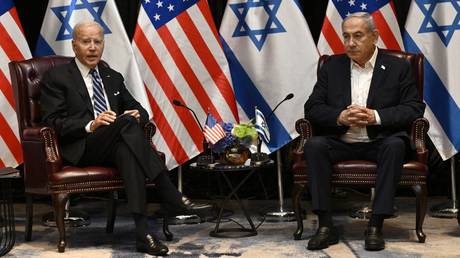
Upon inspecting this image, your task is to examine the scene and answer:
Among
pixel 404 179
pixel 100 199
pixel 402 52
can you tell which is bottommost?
pixel 100 199

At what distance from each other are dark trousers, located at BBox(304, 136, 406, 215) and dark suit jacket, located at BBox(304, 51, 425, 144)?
4.3 inches

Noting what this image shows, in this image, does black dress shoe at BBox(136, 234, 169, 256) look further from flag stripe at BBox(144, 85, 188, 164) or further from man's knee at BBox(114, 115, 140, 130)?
flag stripe at BBox(144, 85, 188, 164)

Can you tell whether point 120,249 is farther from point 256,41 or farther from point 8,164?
point 256,41

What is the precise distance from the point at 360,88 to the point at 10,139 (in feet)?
8.16

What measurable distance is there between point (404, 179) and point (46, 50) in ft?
8.95

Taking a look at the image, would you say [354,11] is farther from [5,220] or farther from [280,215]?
[5,220]

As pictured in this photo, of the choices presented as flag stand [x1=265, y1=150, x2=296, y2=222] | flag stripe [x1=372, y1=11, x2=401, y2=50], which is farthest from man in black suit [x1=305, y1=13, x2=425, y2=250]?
flag stand [x1=265, y1=150, x2=296, y2=222]

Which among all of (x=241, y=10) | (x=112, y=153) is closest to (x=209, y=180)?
(x=241, y=10)

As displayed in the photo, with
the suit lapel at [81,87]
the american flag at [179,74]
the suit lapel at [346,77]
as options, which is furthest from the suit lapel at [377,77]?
the suit lapel at [81,87]

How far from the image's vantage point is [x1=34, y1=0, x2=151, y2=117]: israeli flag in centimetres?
627

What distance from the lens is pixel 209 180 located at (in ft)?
22.9

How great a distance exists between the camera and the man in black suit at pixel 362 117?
5016 mm

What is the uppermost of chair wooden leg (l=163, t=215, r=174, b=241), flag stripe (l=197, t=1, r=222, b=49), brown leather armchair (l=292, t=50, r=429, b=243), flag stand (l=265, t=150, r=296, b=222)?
flag stripe (l=197, t=1, r=222, b=49)

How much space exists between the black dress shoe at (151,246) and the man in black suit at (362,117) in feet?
2.72
